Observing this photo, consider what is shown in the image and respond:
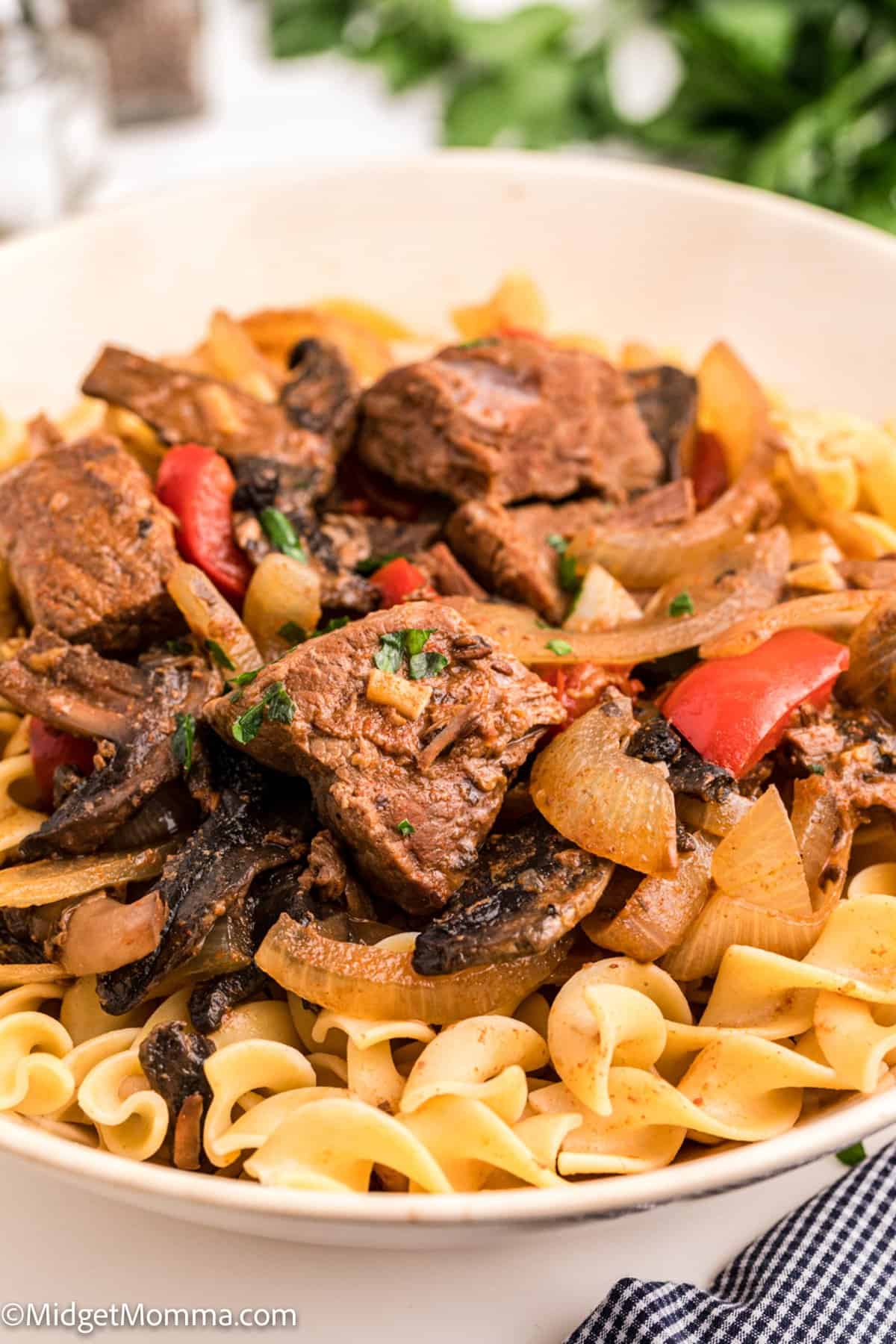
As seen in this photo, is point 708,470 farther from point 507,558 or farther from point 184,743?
point 184,743

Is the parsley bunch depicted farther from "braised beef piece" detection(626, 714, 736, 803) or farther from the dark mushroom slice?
the dark mushroom slice

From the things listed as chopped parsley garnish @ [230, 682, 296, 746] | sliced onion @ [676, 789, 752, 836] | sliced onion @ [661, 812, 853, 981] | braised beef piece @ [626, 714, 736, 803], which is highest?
chopped parsley garnish @ [230, 682, 296, 746]

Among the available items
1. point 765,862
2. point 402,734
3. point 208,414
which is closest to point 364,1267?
point 402,734

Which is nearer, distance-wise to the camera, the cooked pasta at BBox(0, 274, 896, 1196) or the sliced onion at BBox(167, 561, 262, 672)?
the cooked pasta at BBox(0, 274, 896, 1196)

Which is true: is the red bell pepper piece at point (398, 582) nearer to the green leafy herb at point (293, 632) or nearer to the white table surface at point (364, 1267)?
the green leafy herb at point (293, 632)

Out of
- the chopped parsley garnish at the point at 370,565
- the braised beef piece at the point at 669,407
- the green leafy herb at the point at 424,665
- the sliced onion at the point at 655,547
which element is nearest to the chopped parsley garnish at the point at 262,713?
the green leafy herb at the point at 424,665

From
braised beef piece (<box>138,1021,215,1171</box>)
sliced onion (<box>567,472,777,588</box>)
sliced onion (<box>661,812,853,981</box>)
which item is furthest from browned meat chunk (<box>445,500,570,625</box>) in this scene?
braised beef piece (<box>138,1021,215,1171</box>)

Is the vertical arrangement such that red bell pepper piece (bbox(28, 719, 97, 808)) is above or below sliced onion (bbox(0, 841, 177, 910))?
above

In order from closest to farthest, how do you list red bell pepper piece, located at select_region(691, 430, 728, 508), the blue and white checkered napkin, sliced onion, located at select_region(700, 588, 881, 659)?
the blue and white checkered napkin → sliced onion, located at select_region(700, 588, 881, 659) → red bell pepper piece, located at select_region(691, 430, 728, 508)
